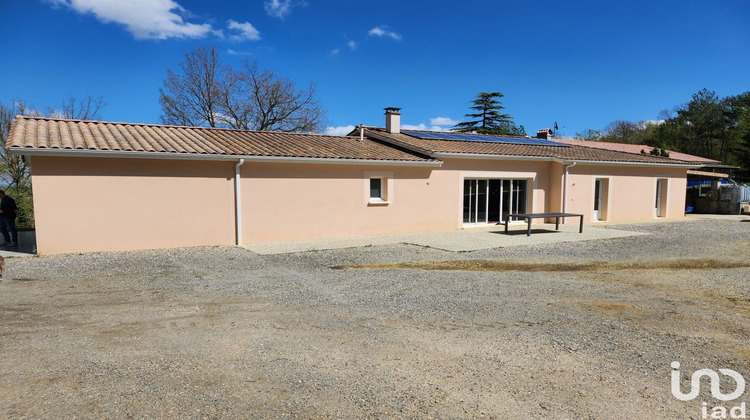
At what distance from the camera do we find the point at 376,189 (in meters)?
15.3

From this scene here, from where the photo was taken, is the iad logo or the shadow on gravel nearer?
the iad logo

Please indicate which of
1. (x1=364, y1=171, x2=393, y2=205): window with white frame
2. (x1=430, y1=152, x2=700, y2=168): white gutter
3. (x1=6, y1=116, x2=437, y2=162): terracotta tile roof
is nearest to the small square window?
(x1=364, y1=171, x2=393, y2=205): window with white frame

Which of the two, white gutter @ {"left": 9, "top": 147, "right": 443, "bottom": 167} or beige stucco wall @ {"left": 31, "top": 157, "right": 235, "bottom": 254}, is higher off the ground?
white gutter @ {"left": 9, "top": 147, "right": 443, "bottom": 167}

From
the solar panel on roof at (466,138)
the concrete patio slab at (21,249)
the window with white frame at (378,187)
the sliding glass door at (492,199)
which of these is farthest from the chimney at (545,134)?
the concrete patio slab at (21,249)

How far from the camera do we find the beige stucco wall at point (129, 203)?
10.6 meters

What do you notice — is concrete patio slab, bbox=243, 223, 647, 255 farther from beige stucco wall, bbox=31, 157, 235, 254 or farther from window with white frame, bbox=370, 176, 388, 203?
beige stucco wall, bbox=31, 157, 235, 254

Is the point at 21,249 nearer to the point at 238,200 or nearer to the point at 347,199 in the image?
the point at 238,200

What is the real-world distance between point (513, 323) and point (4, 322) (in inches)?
229

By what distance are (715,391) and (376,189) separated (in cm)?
1211

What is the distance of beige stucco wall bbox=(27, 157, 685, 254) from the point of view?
10.8m

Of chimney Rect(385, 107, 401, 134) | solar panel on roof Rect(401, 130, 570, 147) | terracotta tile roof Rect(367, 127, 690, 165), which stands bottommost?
terracotta tile roof Rect(367, 127, 690, 165)

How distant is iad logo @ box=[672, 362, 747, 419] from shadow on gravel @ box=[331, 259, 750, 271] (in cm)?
522

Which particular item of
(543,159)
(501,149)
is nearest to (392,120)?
(501,149)

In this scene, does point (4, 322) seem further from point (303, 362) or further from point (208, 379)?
point (303, 362)
